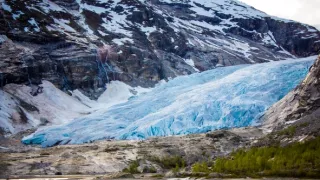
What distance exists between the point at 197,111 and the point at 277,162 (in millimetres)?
27790

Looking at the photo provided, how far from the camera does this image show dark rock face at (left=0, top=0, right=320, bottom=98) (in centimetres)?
7762

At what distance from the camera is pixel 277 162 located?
77.7 ft

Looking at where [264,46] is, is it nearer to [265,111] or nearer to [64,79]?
[64,79]

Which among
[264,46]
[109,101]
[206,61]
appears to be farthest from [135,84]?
[264,46]

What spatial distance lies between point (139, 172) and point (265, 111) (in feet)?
60.1

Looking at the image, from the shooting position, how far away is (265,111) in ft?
151

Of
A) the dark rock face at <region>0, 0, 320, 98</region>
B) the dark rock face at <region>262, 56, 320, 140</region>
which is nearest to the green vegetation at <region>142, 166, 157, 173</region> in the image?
the dark rock face at <region>262, 56, 320, 140</region>

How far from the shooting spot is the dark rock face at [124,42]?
77.6 metres

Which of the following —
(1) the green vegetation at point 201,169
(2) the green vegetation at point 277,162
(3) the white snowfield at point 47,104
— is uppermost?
(2) the green vegetation at point 277,162

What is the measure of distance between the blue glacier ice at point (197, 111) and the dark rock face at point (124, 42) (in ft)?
64.3

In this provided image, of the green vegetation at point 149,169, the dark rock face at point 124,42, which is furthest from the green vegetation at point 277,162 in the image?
the dark rock face at point 124,42

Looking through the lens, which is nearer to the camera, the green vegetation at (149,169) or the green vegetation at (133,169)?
the green vegetation at (133,169)

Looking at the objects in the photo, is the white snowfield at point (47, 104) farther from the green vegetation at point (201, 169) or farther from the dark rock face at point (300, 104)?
the green vegetation at point (201, 169)

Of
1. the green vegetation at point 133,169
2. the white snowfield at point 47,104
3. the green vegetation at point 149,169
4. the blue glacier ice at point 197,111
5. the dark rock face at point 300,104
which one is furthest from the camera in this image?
the white snowfield at point 47,104
